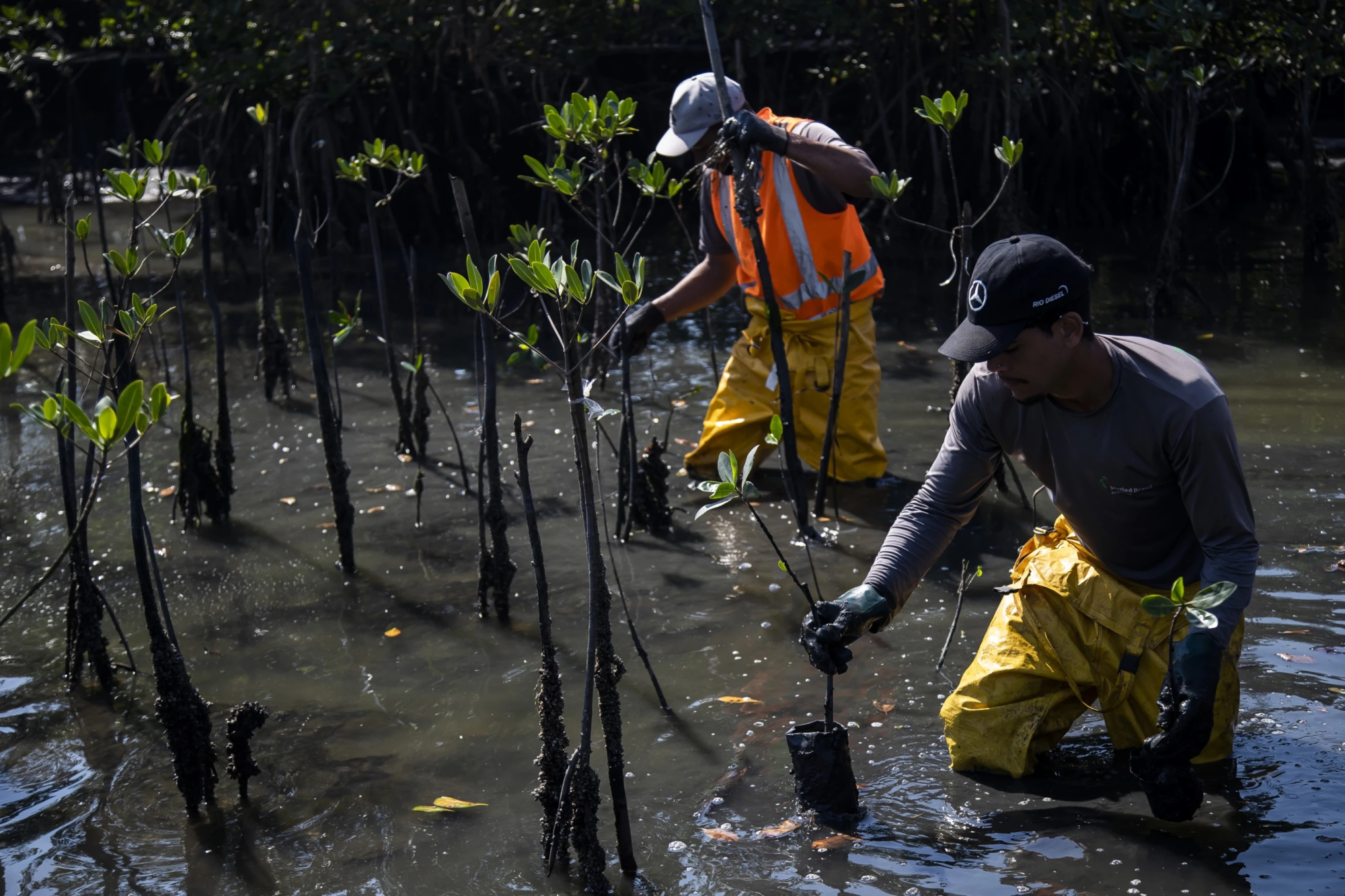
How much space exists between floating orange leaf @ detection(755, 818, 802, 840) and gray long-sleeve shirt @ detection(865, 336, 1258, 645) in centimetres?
50

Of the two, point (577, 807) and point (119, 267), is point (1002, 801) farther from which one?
point (119, 267)

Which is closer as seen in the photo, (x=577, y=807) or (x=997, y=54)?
(x=577, y=807)

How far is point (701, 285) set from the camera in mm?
4672

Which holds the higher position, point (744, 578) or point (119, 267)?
point (119, 267)

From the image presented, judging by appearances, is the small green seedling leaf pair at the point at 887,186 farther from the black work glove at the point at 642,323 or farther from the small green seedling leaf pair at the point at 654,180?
the black work glove at the point at 642,323

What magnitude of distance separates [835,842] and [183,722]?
1.37 metres

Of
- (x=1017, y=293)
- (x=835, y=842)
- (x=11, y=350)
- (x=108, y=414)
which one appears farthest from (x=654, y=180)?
(x=11, y=350)

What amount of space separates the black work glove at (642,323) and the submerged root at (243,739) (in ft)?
6.68

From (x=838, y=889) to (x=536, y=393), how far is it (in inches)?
154

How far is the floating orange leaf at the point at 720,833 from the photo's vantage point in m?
2.60

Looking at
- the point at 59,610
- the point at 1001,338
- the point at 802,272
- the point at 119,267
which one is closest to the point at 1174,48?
the point at 802,272

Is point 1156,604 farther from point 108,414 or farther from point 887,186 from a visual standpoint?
point 887,186

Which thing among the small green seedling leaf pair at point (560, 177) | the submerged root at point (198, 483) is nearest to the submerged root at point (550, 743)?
the small green seedling leaf pair at point (560, 177)

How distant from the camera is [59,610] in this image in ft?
12.9
